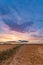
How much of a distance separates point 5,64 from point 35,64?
2766 millimetres

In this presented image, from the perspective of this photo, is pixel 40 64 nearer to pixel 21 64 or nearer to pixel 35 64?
pixel 35 64

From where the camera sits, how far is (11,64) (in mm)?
14906

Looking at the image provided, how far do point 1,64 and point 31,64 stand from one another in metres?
2.74

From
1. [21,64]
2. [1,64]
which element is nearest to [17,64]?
[21,64]

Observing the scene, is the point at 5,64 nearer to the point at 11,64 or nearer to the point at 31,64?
the point at 11,64

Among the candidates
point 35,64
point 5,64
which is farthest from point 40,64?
point 5,64

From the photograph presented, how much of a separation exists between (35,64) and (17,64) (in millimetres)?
1659

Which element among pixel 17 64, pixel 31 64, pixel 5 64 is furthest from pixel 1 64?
pixel 31 64

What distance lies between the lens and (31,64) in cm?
1517

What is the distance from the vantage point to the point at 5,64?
48.4ft

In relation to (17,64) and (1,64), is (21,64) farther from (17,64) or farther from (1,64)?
(1,64)

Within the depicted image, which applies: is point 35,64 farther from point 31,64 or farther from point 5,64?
point 5,64

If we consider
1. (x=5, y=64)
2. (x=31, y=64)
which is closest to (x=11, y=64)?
(x=5, y=64)

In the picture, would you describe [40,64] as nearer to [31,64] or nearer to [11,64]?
[31,64]
